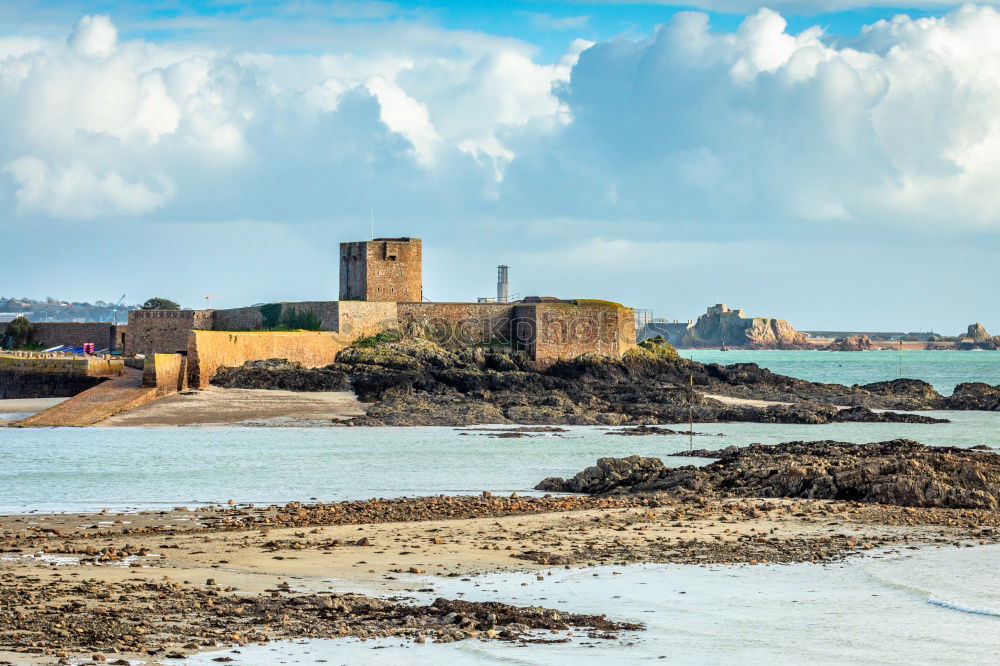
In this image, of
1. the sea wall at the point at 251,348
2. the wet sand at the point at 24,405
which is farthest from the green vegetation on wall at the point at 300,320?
the wet sand at the point at 24,405

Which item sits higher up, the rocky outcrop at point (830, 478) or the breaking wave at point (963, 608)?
the rocky outcrop at point (830, 478)

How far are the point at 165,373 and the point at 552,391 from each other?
1067 centimetres

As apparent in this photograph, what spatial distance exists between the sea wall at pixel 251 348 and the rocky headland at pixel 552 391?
41cm

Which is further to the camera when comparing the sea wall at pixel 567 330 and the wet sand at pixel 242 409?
the sea wall at pixel 567 330

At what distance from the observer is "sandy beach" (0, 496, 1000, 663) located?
8875 millimetres

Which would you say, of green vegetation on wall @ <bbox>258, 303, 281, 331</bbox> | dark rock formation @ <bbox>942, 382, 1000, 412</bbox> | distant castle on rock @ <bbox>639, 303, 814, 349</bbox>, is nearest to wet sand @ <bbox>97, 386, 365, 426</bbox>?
green vegetation on wall @ <bbox>258, 303, 281, 331</bbox>

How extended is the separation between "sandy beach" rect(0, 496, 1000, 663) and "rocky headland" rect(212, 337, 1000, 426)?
1507 centimetres

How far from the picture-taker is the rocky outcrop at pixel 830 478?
613 inches

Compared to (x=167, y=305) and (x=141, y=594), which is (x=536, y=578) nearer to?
(x=141, y=594)

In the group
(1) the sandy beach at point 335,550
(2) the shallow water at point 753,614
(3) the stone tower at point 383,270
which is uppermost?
(3) the stone tower at point 383,270

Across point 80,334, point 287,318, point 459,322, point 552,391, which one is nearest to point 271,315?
point 287,318

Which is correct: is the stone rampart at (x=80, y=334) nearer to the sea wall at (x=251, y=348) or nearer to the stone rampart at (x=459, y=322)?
the sea wall at (x=251, y=348)

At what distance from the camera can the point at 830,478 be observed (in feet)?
53.6

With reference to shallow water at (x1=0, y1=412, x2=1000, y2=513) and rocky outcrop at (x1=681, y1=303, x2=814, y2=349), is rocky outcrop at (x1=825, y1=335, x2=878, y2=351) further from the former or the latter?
shallow water at (x1=0, y1=412, x2=1000, y2=513)
